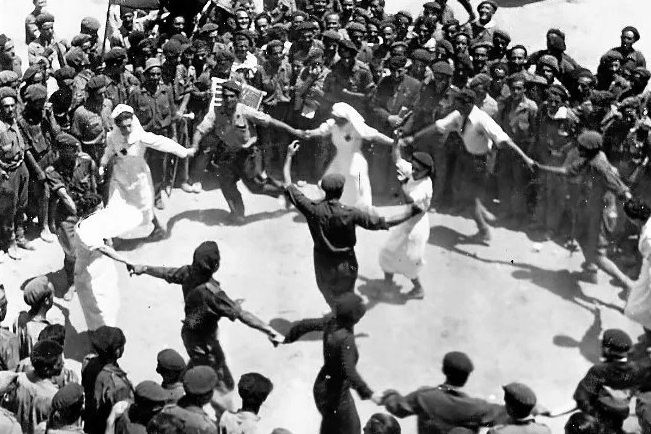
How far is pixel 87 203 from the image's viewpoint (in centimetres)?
906

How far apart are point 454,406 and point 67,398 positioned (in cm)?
243

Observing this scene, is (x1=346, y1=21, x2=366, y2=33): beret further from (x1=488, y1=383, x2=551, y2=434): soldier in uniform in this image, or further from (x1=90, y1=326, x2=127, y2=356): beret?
(x1=488, y1=383, x2=551, y2=434): soldier in uniform

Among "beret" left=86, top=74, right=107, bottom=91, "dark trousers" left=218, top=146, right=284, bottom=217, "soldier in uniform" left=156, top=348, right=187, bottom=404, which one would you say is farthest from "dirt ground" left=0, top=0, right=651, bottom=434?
"soldier in uniform" left=156, top=348, right=187, bottom=404

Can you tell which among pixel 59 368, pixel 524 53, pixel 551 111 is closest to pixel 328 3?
pixel 524 53

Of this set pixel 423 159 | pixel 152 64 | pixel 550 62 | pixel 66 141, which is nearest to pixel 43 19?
pixel 152 64

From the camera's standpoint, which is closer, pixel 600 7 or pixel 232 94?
pixel 232 94

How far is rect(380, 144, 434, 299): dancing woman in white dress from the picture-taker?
341 inches

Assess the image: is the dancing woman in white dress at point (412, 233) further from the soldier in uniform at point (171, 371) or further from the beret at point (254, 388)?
the soldier in uniform at point (171, 371)

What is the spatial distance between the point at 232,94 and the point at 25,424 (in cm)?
500

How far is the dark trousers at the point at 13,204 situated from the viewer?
9.56 m

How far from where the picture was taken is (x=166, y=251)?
33.4 feet

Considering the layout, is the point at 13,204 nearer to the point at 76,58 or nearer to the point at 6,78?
the point at 6,78

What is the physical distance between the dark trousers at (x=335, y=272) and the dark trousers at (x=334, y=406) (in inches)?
65.3

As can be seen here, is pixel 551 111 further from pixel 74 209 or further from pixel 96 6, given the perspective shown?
pixel 96 6
